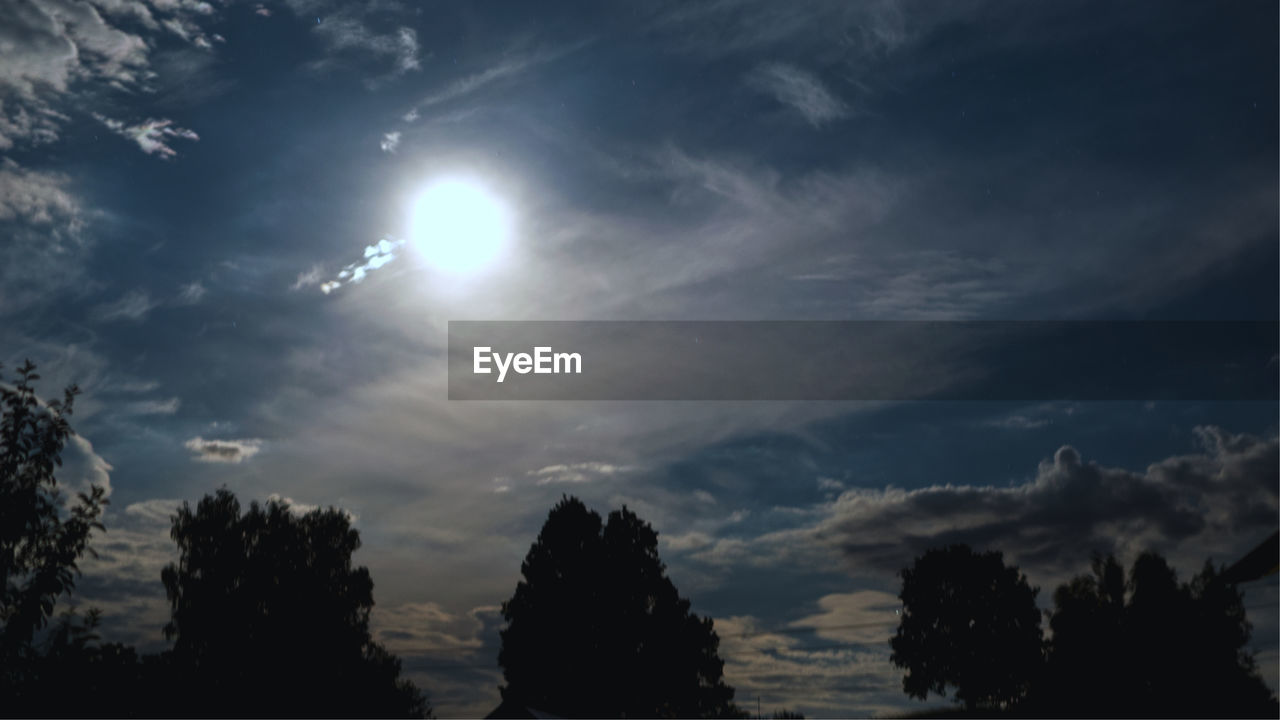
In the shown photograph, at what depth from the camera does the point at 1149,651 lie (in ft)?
196

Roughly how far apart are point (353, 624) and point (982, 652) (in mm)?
44544

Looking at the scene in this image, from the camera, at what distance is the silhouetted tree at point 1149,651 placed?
2270 inches

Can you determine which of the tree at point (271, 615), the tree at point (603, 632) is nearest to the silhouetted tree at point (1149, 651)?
the tree at point (603, 632)

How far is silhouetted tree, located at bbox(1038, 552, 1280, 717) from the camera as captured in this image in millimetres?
57656

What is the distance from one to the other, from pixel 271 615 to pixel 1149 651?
180 ft

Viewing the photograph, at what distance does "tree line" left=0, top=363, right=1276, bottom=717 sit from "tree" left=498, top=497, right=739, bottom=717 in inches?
3.8

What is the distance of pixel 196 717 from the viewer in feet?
143

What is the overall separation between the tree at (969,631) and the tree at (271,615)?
128ft

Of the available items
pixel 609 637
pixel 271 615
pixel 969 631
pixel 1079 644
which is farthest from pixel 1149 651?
pixel 271 615

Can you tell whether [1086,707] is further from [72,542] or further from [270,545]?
[72,542]

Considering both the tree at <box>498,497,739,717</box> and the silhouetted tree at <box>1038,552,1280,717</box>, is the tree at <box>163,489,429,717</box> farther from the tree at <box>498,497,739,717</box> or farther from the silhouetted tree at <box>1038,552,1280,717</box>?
the silhouetted tree at <box>1038,552,1280,717</box>

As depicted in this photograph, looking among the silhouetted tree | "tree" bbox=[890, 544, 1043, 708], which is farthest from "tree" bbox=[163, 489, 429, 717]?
the silhouetted tree

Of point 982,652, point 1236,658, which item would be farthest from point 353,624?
point 1236,658

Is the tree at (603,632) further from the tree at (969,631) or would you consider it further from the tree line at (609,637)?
the tree at (969,631)
